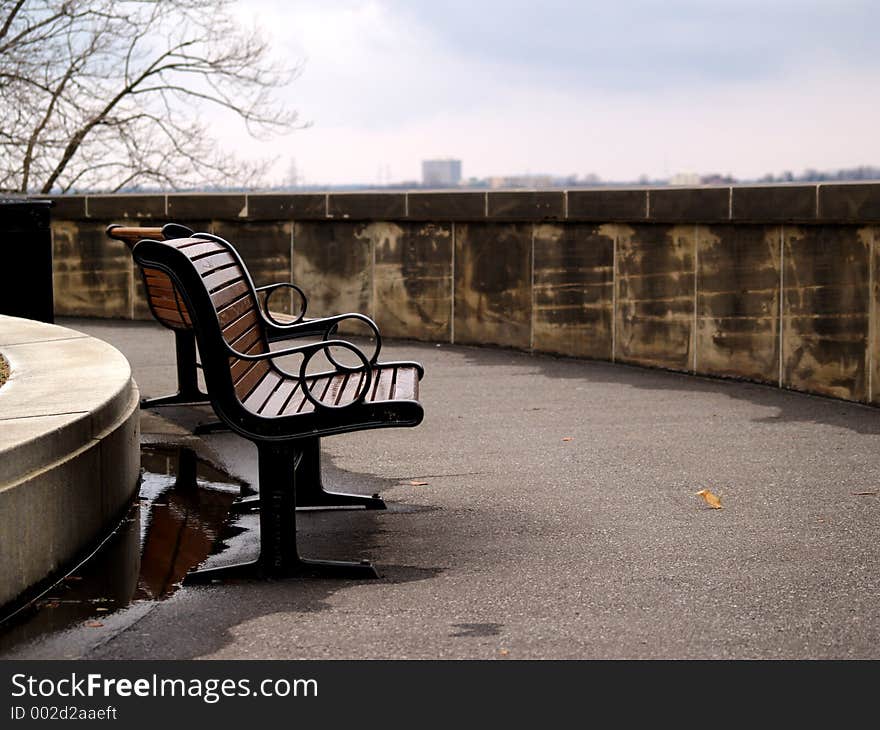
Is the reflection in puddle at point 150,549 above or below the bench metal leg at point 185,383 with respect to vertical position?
below

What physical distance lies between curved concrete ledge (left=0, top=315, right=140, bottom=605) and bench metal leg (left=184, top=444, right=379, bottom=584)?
0.50 m

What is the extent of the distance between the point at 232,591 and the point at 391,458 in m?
2.42

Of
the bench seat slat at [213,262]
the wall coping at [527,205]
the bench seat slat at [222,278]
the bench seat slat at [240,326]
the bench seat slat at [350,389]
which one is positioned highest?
the wall coping at [527,205]

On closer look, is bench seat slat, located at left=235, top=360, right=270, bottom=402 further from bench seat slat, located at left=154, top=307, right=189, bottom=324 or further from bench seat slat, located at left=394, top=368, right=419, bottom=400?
bench seat slat, located at left=154, top=307, right=189, bottom=324

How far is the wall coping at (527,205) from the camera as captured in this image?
8.56 metres

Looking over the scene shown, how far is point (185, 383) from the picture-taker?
26.7 feet

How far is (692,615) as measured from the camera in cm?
419

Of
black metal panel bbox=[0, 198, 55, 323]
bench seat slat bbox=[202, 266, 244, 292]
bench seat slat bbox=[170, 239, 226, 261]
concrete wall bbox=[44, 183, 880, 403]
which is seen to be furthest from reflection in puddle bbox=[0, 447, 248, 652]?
concrete wall bbox=[44, 183, 880, 403]

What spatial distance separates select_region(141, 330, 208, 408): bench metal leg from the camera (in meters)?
8.05

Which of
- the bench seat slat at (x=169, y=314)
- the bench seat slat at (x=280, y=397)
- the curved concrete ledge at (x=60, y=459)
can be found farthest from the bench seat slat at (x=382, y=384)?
the bench seat slat at (x=169, y=314)

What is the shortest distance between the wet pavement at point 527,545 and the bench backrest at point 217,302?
689 mm

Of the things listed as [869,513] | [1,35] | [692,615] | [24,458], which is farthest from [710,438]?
[1,35]

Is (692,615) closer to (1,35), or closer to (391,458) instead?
(391,458)

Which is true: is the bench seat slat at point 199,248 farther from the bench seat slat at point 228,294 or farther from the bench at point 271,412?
the bench seat slat at point 228,294
